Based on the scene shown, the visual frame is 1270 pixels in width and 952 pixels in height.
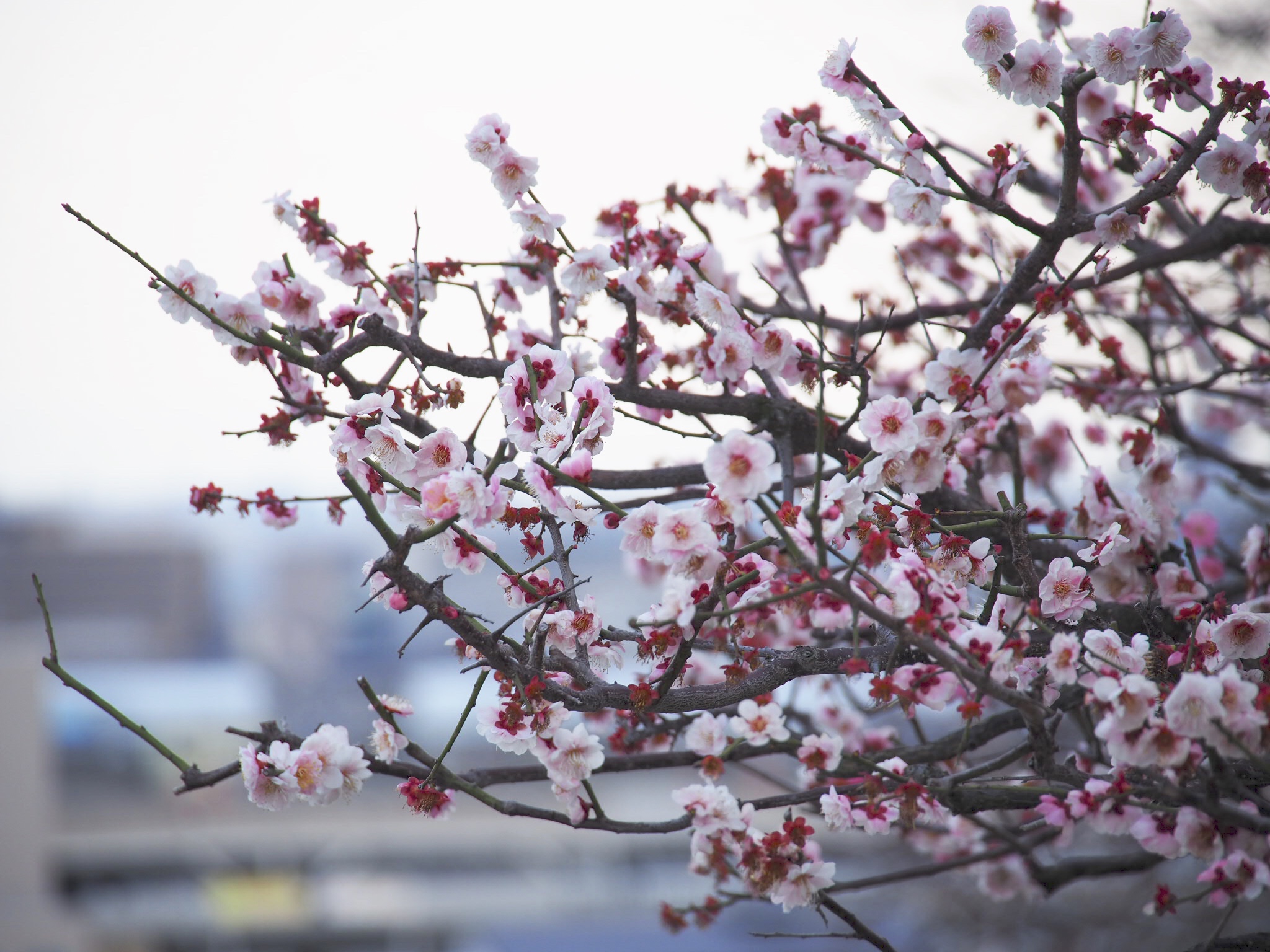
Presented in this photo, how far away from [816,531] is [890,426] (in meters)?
0.45

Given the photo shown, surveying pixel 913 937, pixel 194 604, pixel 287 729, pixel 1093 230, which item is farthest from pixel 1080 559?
pixel 194 604

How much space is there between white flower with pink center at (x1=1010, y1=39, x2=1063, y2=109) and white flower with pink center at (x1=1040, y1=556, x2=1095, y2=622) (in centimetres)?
78

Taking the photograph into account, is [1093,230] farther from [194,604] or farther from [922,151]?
[194,604]

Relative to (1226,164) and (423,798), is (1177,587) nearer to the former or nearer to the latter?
(1226,164)

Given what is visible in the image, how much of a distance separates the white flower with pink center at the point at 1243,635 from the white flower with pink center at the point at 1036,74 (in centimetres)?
87

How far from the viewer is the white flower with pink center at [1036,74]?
5.20 feet

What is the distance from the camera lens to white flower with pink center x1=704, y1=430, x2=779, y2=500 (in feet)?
3.92

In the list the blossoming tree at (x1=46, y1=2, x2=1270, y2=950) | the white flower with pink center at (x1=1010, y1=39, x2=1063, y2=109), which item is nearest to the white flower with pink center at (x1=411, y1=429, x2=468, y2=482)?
the blossoming tree at (x1=46, y1=2, x2=1270, y2=950)

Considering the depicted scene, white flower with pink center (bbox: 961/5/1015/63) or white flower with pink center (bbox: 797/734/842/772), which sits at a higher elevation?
white flower with pink center (bbox: 961/5/1015/63)

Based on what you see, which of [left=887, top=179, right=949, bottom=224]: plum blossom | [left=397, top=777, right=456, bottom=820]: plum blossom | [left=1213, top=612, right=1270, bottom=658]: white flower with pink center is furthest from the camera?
[left=887, top=179, right=949, bottom=224]: plum blossom

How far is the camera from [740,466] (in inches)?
47.5

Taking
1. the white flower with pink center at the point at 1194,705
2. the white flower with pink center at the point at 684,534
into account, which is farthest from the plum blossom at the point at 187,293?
the white flower with pink center at the point at 1194,705

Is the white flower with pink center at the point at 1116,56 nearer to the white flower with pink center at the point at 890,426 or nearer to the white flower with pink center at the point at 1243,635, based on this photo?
the white flower with pink center at the point at 890,426

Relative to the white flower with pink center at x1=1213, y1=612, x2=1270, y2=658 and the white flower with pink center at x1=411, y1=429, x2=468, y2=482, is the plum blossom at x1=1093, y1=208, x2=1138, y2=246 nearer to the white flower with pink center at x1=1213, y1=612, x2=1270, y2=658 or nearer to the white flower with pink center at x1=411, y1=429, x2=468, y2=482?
the white flower with pink center at x1=1213, y1=612, x2=1270, y2=658
